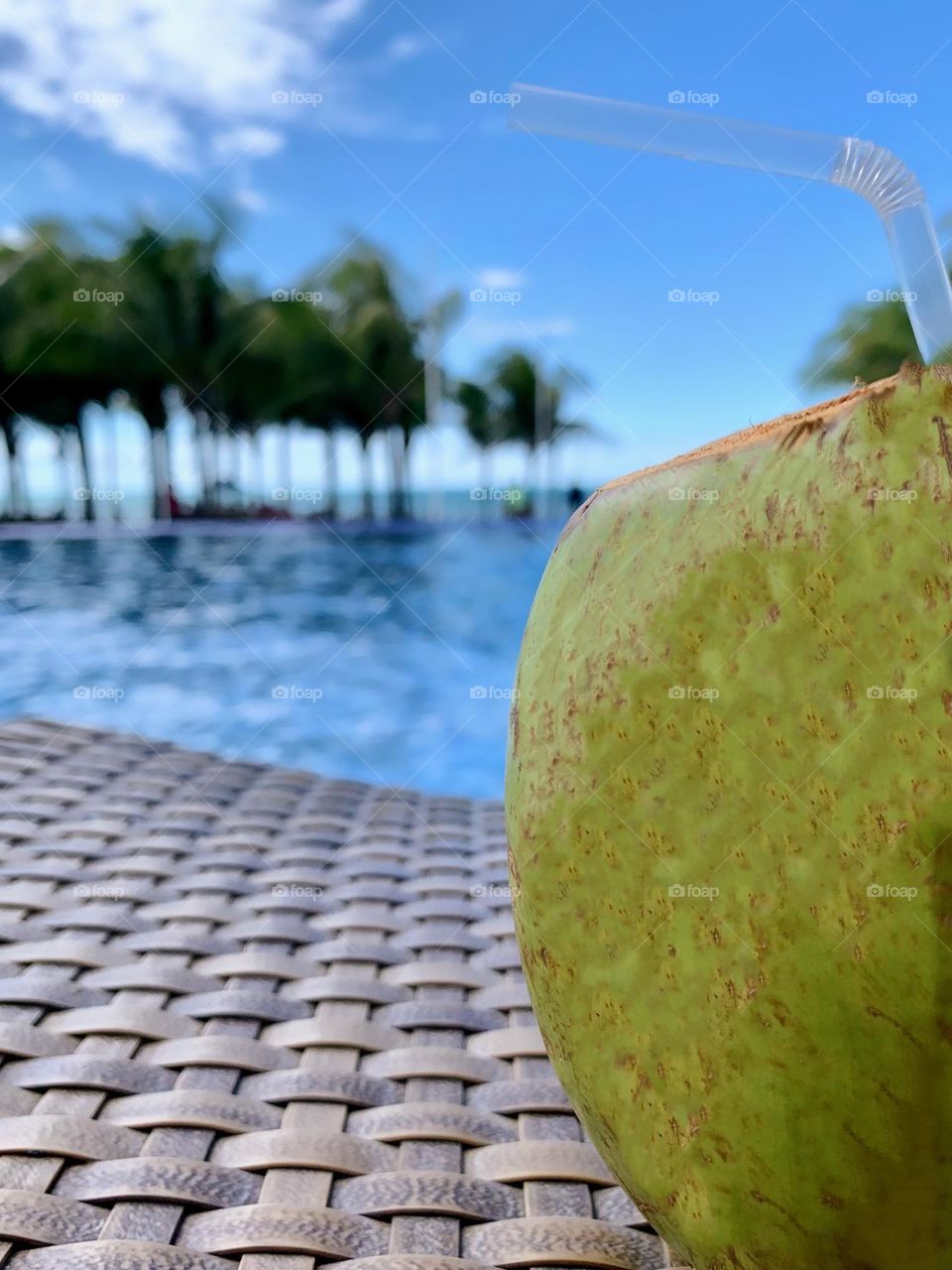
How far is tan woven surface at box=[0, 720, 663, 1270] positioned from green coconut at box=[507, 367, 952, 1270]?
0.52 feet

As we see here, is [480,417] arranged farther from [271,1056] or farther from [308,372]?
[271,1056]

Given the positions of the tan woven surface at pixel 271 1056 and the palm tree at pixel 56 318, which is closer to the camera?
the tan woven surface at pixel 271 1056

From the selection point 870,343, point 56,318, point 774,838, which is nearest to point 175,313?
point 56,318

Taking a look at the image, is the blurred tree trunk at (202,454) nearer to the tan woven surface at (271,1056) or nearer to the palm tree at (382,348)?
the palm tree at (382,348)

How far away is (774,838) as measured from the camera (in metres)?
0.44

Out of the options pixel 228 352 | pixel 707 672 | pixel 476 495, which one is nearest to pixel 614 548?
pixel 707 672

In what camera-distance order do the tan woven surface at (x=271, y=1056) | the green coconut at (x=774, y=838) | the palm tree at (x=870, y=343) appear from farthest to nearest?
1. the palm tree at (x=870, y=343)
2. the tan woven surface at (x=271, y=1056)
3. the green coconut at (x=774, y=838)

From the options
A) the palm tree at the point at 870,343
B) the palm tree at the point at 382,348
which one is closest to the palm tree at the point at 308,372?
the palm tree at the point at 382,348

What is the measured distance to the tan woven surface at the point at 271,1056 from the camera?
1.92ft

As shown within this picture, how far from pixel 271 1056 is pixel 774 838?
496 mm

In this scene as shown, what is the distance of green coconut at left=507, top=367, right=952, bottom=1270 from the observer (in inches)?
16.7

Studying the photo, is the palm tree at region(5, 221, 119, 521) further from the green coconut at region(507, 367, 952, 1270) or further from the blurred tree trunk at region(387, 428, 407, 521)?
the green coconut at region(507, 367, 952, 1270)

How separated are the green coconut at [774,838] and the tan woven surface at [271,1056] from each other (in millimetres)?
158

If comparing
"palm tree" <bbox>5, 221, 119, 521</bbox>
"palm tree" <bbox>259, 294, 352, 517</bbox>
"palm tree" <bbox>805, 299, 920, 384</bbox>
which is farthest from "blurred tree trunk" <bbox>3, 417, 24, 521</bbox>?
"palm tree" <bbox>805, 299, 920, 384</bbox>
